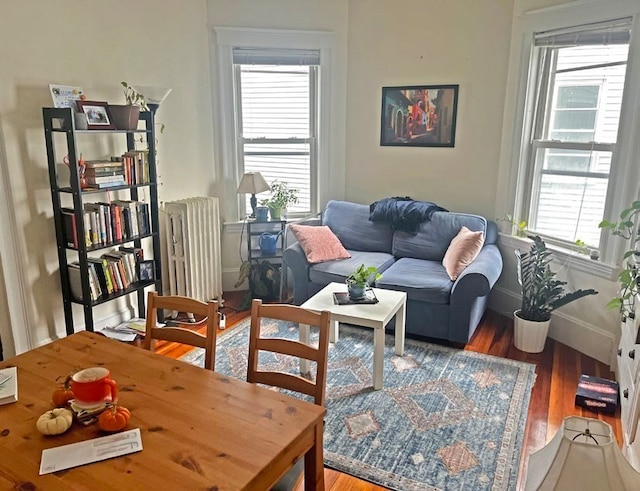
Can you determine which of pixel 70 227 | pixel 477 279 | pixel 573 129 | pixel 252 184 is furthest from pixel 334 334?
pixel 573 129

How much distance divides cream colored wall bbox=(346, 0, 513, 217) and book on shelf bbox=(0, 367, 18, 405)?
3670 mm

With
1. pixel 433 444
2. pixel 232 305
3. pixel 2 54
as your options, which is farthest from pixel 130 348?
pixel 232 305

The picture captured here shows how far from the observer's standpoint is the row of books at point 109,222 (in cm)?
314

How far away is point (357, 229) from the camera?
14.7ft

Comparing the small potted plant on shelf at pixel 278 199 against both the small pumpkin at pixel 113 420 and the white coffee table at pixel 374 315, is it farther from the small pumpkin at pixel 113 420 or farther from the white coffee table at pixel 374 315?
the small pumpkin at pixel 113 420

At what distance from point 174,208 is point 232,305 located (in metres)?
1.03

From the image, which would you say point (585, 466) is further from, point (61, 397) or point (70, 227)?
Result: point (70, 227)

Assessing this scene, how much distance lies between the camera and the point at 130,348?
6.24 ft

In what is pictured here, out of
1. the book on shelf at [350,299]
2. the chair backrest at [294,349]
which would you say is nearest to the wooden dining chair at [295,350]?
the chair backrest at [294,349]

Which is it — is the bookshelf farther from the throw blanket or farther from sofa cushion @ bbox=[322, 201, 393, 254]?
the throw blanket

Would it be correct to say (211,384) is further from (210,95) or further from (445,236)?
(210,95)

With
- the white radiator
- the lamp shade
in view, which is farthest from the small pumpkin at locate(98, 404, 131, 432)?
the white radiator

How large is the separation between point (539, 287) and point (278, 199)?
2.29 metres

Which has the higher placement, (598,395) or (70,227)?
(70,227)
